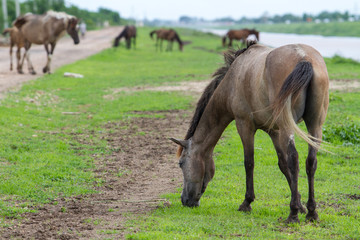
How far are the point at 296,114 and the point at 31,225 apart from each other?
9.90 feet

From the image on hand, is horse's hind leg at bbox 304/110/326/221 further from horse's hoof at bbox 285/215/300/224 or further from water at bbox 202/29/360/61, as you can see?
water at bbox 202/29/360/61

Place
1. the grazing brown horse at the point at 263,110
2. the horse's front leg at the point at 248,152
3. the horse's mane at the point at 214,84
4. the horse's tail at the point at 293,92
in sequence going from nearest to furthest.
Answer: the horse's tail at the point at 293,92 → the grazing brown horse at the point at 263,110 → the horse's front leg at the point at 248,152 → the horse's mane at the point at 214,84

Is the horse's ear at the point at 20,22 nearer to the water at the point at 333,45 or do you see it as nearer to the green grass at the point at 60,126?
the green grass at the point at 60,126

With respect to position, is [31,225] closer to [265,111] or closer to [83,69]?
[265,111]

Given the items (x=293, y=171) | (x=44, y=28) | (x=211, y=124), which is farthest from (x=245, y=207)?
(x=44, y=28)

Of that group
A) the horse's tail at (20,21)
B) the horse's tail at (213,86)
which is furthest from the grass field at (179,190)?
the horse's tail at (20,21)

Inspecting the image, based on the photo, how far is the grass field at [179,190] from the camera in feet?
15.9

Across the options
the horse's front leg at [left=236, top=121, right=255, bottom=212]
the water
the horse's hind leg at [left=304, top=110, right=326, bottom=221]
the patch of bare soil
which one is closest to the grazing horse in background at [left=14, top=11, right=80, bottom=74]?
the patch of bare soil

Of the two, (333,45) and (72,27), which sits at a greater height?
(72,27)

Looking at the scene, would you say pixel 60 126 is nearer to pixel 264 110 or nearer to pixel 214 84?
pixel 214 84

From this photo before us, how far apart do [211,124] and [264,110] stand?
995 millimetres

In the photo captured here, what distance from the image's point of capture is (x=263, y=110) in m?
5.02

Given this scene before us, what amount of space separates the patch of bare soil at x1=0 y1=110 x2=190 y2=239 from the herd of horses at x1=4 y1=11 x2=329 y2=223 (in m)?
0.80

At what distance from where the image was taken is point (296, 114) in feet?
15.5
